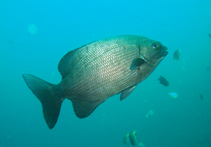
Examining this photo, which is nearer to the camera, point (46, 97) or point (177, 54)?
point (46, 97)

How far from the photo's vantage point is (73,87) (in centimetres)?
174

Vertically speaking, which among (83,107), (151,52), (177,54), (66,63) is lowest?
(177,54)

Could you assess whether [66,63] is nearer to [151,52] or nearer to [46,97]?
[46,97]

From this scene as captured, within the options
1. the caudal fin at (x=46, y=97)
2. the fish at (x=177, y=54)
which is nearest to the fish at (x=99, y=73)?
the caudal fin at (x=46, y=97)

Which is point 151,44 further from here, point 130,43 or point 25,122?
point 25,122

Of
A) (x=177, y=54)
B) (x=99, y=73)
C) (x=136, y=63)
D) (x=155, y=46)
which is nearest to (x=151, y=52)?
(x=155, y=46)

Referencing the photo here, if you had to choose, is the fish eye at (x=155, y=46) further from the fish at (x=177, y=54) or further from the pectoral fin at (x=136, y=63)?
the fish at (x=177, y=54)

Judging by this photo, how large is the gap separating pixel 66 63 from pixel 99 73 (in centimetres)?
53

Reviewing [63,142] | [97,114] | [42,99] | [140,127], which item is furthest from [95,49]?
[97,114]

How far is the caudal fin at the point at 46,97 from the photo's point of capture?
1.73 meters

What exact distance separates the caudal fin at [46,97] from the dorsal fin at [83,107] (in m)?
0.23

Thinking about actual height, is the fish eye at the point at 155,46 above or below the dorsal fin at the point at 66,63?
below

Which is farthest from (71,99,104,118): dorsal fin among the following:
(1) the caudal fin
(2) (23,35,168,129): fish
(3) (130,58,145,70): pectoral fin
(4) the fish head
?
(4) the fish head

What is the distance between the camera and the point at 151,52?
167 cm
